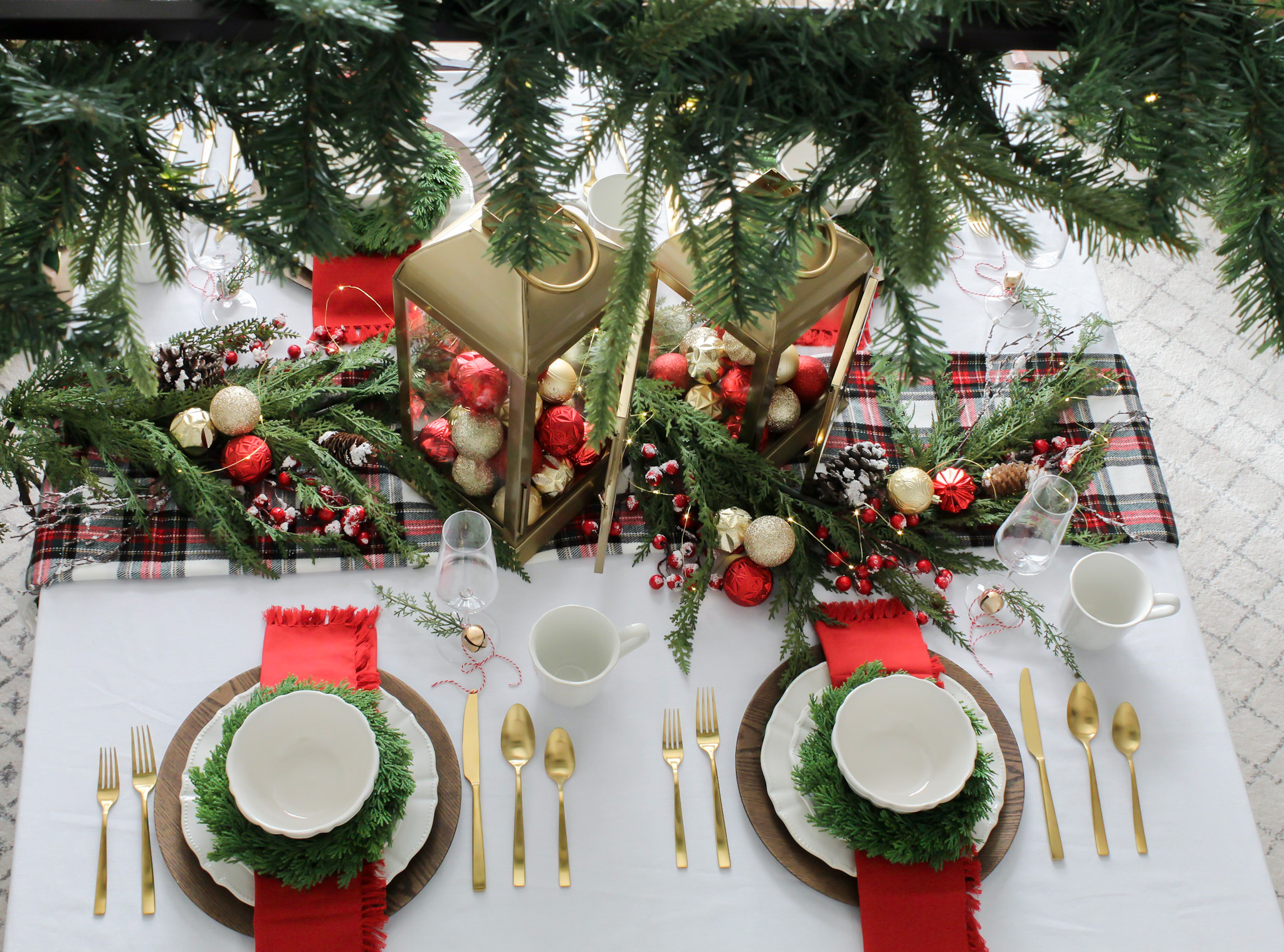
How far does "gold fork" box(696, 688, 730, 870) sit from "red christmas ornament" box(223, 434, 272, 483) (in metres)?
0.57

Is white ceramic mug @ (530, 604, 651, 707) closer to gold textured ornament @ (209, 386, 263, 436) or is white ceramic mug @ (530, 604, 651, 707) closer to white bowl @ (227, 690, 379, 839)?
white bowl @ (227, 690, 379, 839)

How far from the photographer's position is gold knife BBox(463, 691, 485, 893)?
0.88m

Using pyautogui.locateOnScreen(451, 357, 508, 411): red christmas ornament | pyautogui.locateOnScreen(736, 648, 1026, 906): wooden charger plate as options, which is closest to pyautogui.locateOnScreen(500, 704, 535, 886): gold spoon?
pyautogui.locateOnScreen(736, 648, 1026, 906): wooden charger plate

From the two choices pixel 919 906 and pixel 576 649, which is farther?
pixel 576 649

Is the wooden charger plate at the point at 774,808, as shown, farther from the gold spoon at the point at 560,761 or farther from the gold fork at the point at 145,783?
the gold fork at the point at 145,783

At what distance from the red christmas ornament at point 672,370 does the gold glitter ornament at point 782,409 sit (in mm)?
106

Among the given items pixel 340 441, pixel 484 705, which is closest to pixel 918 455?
pixel 484 705

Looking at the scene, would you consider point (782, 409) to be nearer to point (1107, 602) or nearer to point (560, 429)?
point (560, 429)

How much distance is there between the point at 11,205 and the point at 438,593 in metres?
0.58

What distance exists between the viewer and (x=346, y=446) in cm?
111

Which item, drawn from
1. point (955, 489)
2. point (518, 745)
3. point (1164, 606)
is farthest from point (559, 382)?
point (1164, 606)

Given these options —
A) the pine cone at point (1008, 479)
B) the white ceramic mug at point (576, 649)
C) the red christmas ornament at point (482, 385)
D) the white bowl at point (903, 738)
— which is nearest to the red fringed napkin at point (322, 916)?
Answer: the white ceramic mug at point (576, 649)

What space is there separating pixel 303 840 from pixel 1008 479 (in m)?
0.87

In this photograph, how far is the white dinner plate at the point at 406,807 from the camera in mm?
836
